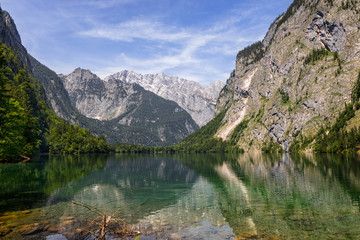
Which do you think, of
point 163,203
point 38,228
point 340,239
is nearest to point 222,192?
point 163,203

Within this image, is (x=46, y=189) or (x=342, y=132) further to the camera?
(x=342, y=132)

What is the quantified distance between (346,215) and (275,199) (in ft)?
33.5

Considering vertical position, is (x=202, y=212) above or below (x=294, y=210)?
below

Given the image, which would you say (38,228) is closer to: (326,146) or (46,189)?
(46,189)

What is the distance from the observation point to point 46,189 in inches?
1673

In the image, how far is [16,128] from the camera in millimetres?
70312

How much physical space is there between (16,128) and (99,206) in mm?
53213

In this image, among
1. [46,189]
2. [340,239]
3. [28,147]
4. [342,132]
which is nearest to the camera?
[340,239]

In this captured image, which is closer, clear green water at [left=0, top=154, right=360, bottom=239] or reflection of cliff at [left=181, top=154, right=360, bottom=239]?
clear green water at [left=0, top=154, right=360, bottom=239]

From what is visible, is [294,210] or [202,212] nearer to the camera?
[294,210]

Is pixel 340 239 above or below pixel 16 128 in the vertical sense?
below

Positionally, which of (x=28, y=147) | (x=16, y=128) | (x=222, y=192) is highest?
(x=16, y=128)

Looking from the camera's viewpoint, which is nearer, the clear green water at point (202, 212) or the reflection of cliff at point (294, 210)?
the clear green water at point (202, 212)

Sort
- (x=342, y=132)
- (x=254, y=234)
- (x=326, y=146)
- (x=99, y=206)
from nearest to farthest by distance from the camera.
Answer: (x=254, y=234) < (x=99, y=206) < (x=342, y=132) < (x=326, y=146)
